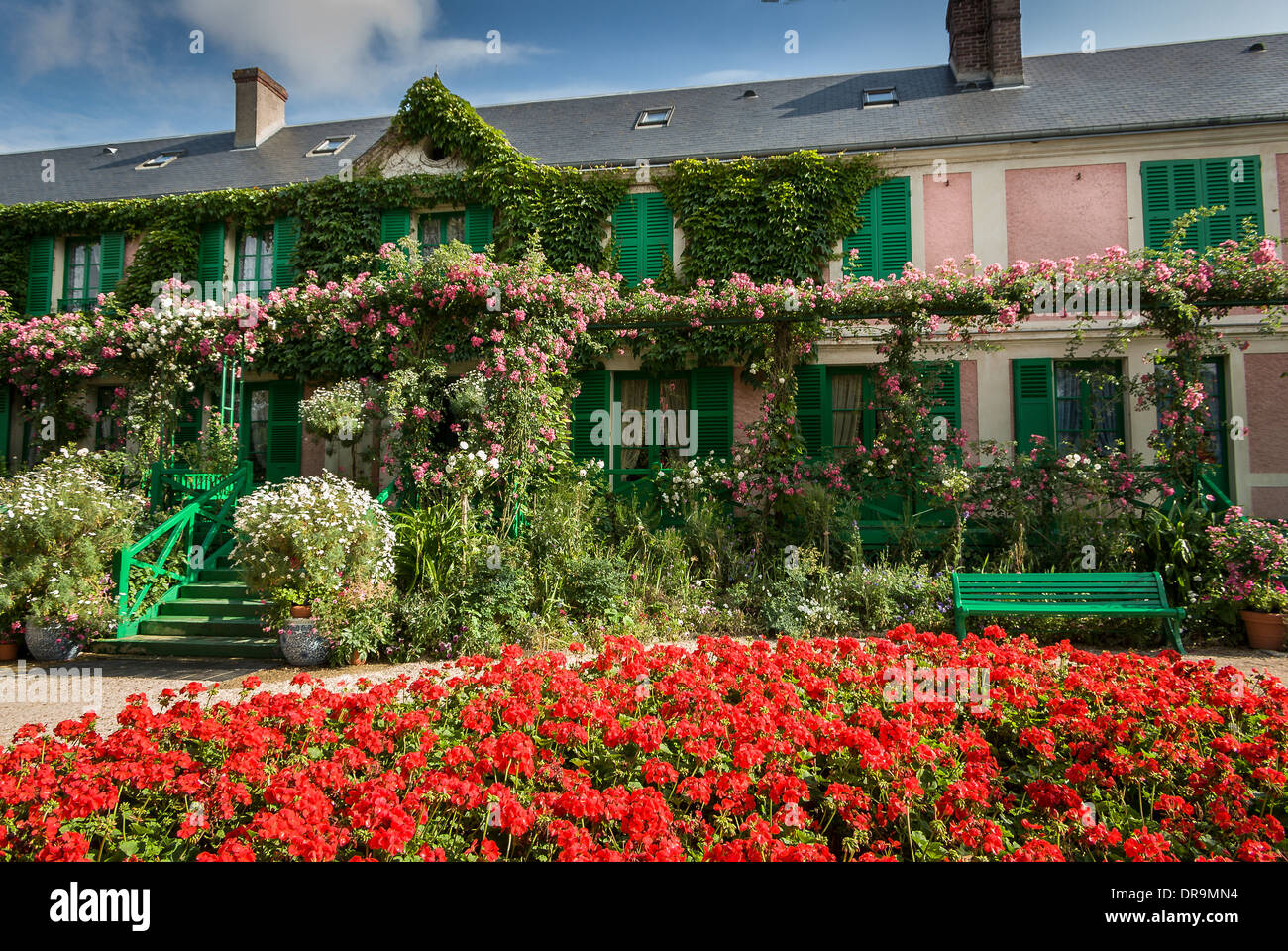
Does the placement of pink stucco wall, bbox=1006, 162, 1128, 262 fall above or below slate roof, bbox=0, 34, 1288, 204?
below

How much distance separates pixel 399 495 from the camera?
26.4 feet

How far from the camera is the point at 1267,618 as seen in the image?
6.20 meters

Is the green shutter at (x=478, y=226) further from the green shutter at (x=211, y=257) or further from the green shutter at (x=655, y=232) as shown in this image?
the green shutter at (x=211, y=257)

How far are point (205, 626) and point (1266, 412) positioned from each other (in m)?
12.3

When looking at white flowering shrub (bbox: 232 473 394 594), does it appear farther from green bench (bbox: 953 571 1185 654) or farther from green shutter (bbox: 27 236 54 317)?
green shutter (bbox: 27 236 54 317)

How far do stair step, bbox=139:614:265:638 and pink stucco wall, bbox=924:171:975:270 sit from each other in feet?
30.4

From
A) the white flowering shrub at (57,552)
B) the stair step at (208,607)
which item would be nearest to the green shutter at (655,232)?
the stair step at (208,607)

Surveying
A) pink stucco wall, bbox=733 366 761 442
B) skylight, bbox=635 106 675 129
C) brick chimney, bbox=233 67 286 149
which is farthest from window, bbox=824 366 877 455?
brick chimney, bbox=233 67 286 149

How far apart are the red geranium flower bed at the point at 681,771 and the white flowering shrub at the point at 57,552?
13.8ft

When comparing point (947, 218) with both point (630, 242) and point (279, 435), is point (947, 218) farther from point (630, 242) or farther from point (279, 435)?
point (279, 435)

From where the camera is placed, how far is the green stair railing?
6723 mm

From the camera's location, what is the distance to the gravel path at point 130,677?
4.74m

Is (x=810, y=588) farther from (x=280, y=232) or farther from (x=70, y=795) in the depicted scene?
(x=280, y=232)
